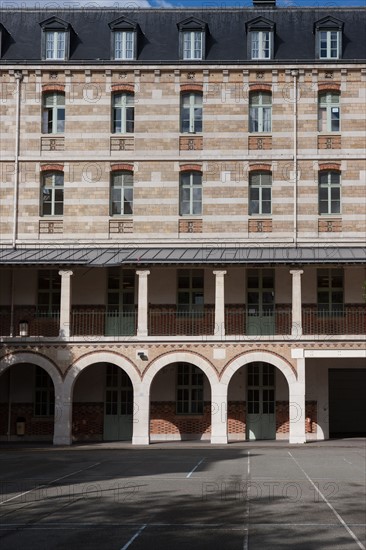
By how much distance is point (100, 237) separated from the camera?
36344 millimetres

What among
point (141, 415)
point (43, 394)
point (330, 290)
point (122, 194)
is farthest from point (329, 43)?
point (43, 394)

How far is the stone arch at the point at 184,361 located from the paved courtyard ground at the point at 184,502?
557 cm

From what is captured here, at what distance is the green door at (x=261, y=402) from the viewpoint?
35625mm

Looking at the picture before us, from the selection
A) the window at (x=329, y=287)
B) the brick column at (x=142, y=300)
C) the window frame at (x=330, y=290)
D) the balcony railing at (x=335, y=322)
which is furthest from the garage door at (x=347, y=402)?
the brick column at (x=142, y=300)

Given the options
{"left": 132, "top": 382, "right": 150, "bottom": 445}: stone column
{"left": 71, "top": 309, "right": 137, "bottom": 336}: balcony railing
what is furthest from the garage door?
{"left": 71, "top": 309, "right": 137, "bottom": 336}: balcony railing

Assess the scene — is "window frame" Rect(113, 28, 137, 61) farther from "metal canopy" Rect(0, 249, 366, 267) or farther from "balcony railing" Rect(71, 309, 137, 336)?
"balcony railing" Rect(71, 309, 137, 336)

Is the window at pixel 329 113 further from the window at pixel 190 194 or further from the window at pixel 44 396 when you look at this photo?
the window at pixel 44 396

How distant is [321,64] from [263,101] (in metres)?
2.61

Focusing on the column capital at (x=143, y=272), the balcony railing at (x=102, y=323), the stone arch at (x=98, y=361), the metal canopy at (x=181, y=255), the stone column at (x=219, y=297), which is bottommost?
the stone arch at (x=98, y=361)

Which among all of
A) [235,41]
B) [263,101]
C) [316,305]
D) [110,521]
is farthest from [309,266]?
[110,521]

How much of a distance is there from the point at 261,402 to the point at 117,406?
5.49 m

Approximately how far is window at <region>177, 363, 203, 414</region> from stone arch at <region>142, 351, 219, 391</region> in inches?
89.8

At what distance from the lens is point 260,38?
1467 inches

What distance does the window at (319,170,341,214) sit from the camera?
36.0 metres
